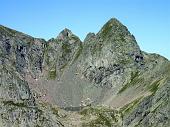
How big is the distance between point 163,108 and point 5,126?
69.9 m

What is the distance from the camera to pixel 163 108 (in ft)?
656

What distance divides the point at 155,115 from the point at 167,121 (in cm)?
834

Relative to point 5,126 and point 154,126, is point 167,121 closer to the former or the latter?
point 154,126

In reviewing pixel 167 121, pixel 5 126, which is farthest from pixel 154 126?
pixel 5 126

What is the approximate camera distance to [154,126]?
7682 inches

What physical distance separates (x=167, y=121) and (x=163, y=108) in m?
8.80

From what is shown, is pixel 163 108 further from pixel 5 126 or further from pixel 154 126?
pixel 5 126

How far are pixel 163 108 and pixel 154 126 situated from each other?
32.3 ft

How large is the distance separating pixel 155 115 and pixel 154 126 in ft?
20.5

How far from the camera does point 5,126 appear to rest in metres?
200

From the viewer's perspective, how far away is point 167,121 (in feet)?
632

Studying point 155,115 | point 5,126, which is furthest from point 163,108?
point 5,126

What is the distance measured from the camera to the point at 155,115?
200 meters

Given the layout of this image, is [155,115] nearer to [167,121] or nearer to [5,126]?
[167,121]
